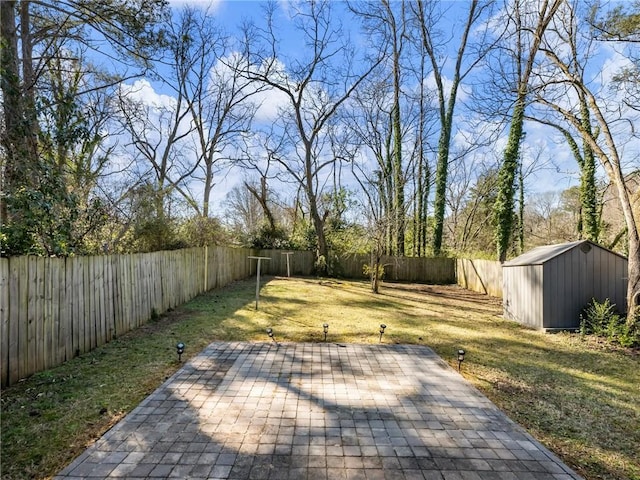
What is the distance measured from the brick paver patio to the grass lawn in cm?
25

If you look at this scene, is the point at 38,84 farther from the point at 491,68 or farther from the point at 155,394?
the point at 491,68

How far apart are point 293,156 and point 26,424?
17.4m

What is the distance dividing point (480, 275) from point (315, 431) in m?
11.9

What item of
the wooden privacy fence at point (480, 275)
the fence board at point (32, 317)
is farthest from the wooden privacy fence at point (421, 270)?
the fence board at point (32, 317)

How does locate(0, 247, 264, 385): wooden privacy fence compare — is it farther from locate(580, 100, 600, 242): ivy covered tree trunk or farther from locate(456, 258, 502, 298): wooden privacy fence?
locate(580, 100, 600, 242): ivy covered tree trunk

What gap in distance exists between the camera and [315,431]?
106 inches

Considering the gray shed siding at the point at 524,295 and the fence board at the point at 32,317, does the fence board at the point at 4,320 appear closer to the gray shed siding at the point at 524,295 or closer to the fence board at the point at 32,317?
the fence board at the point at 32,317

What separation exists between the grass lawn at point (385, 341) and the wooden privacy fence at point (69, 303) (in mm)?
199

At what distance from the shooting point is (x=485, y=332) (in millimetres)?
6402

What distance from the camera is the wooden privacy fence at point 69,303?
334cm

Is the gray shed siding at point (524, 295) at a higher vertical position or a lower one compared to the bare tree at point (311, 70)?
lower

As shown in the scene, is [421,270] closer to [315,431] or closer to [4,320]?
[315,431]

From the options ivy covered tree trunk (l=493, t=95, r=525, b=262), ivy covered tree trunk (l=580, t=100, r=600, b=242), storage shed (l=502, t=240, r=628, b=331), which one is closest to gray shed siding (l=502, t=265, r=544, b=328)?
storage shed (l=502, t=240, r=628, b=331)

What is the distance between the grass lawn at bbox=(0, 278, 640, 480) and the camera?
2537mm
